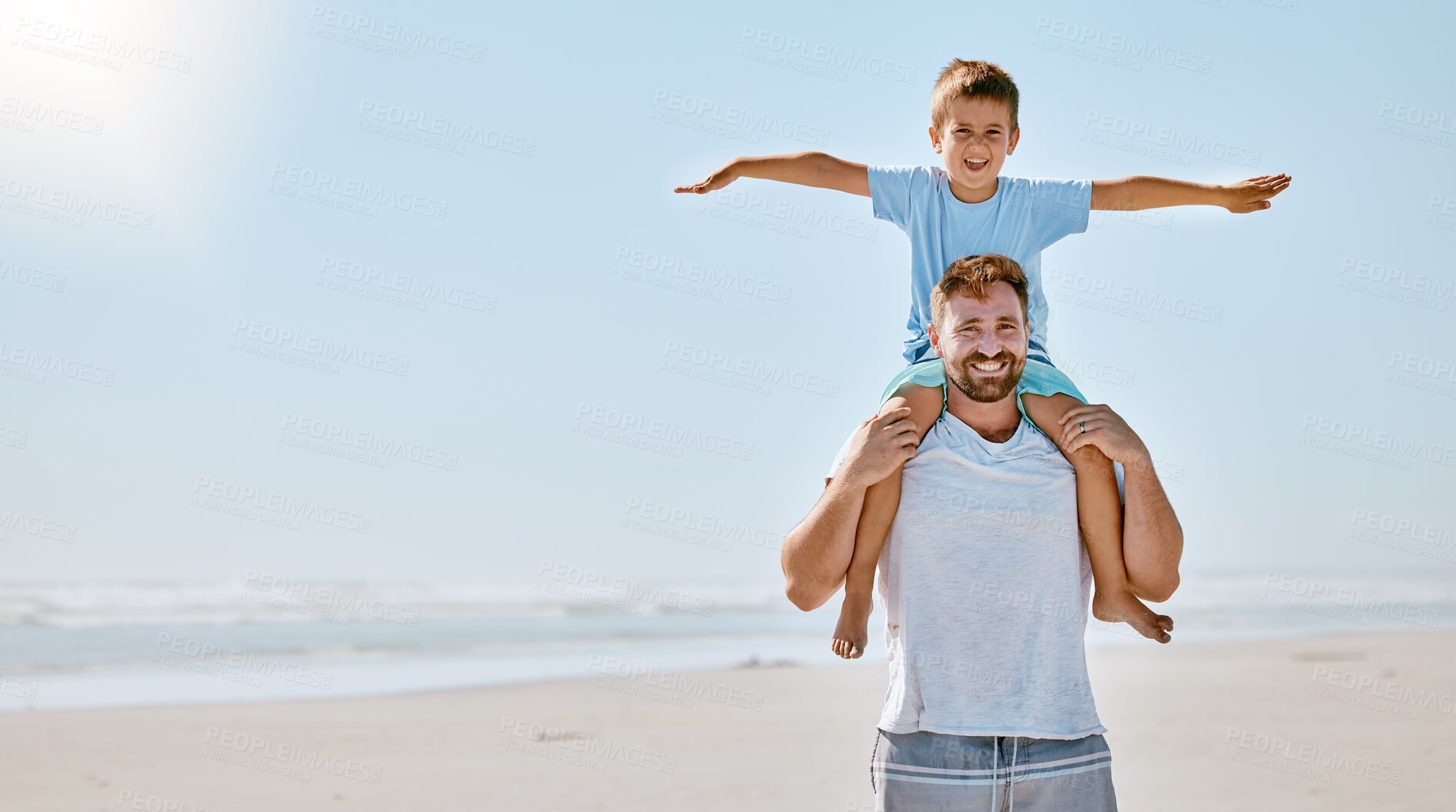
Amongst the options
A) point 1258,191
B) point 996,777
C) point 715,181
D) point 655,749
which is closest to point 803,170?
point 715,181

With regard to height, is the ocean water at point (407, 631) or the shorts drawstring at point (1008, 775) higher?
the shorts drawstring at point (1008, 775)

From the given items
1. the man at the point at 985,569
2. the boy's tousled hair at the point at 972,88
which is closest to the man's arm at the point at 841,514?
the man at the point at 985,569

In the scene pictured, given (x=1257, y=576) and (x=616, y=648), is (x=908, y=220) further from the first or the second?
(x=1257, y=576)

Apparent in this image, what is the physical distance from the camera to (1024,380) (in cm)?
288

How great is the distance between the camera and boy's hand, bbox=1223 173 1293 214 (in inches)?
129

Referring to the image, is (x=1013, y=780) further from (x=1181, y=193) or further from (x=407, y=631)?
(x=407, y=631)

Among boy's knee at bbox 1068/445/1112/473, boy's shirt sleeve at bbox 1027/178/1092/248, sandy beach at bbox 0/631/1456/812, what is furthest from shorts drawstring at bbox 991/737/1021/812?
sandy beach at bbox 0/631/1456/812

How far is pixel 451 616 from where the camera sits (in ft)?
62.8

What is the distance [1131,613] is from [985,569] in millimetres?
484

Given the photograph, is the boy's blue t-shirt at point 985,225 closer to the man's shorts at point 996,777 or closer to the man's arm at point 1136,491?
the man's arm at point 1136,491

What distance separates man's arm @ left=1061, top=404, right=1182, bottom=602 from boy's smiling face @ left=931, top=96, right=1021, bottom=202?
105 centimetres

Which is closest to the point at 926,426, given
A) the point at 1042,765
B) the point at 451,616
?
the point at 1042,765

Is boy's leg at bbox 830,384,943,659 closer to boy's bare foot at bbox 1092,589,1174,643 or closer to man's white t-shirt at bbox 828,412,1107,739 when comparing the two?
man's white t-shirt at bbox 828,412,1107,739

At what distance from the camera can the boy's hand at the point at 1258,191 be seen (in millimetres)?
3285
